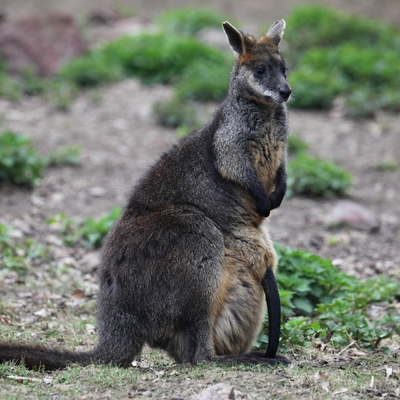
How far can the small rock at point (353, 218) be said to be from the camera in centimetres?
1020

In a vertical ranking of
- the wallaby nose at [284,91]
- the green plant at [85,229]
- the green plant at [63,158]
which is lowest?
the green plant at [85,229]

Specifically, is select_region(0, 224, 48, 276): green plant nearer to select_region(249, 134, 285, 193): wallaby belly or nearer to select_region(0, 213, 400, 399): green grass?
select_region(0, 213, 400, 399): green grass

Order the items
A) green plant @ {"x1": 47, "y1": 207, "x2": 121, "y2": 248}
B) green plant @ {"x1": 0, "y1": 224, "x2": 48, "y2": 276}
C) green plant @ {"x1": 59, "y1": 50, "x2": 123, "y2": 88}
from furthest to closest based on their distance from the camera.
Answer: green plant @ {"x1": 59, "y1": 50, "x2": 123, "y2": 88}
green plant @ {"x1": 47, "y1": 207, "x2": 121, "y2": 248}
green plant @ {"x1": 0, "y1": 224, "x2": 48, "y2": 276}

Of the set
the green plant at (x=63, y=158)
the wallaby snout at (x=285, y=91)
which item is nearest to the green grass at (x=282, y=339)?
the wallaby snout at (x=285, y=91)

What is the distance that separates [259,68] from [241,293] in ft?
5.69

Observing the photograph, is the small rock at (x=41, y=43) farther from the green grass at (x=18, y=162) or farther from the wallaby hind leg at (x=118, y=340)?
the wallaby hind leg at (x=118, y=340)

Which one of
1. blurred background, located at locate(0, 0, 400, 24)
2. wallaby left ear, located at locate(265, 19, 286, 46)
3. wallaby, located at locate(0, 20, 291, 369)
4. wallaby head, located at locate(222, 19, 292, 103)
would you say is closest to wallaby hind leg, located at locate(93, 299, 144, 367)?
wallaby, located at locate(0, 20, 291, 369)

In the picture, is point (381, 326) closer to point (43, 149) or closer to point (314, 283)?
point (314, 283)

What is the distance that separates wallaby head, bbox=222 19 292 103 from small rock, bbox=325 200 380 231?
14.1 ft

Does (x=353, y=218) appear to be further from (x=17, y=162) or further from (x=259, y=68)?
(x=259, y=68)

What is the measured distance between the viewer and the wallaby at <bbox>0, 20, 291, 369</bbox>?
5.54m

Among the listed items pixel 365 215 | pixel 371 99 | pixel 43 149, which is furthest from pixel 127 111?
pixel 365 215

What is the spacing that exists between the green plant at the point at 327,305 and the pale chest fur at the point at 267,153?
44.6 inches

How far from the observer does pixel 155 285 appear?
18.2ft
